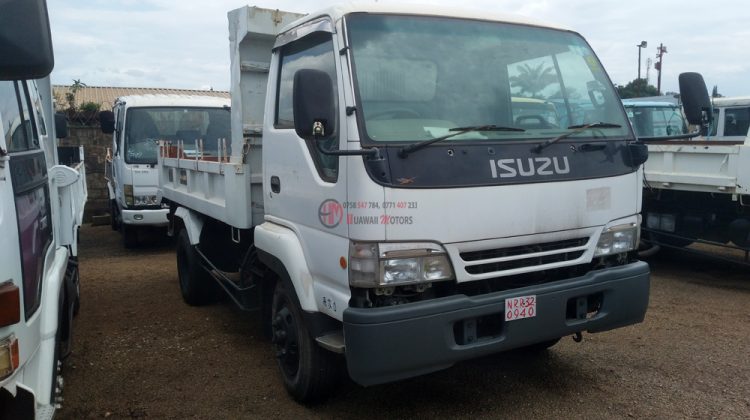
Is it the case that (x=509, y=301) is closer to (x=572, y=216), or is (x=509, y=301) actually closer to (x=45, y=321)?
(x=572, y=216)

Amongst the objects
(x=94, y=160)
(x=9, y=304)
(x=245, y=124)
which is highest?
(x=245, y=124)

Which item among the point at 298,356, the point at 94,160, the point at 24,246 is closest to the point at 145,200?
the point at 94,160

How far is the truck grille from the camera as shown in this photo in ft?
10.5

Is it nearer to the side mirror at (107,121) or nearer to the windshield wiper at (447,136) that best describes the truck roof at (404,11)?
the windshield wiper at (447,136)

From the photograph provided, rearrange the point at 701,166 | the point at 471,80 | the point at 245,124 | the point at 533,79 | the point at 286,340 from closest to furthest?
1. the point at 471,80
2. the point at 533,79
3. the point at 286,340
4. the point at 245,124
5. the point at 701,166

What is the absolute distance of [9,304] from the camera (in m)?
2.18

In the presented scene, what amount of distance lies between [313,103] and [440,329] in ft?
4.08

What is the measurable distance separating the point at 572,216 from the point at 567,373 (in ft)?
4.41

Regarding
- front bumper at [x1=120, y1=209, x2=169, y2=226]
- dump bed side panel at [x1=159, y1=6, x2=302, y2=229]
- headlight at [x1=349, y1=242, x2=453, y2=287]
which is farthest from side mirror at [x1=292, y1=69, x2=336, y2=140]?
front bumper at [x1=120, y1=209, x2=169, y2=226]

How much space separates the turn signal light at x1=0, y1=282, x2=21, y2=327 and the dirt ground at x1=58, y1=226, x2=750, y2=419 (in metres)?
1.77

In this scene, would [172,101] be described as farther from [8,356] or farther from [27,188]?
[8,356]

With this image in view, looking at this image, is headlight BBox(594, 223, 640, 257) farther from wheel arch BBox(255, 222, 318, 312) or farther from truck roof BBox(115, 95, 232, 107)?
truck roof BBox(115, 95, 232, 107)

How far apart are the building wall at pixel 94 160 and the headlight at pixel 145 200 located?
425cm

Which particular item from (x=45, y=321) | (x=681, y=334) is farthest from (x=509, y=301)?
(x=681, y=334)
